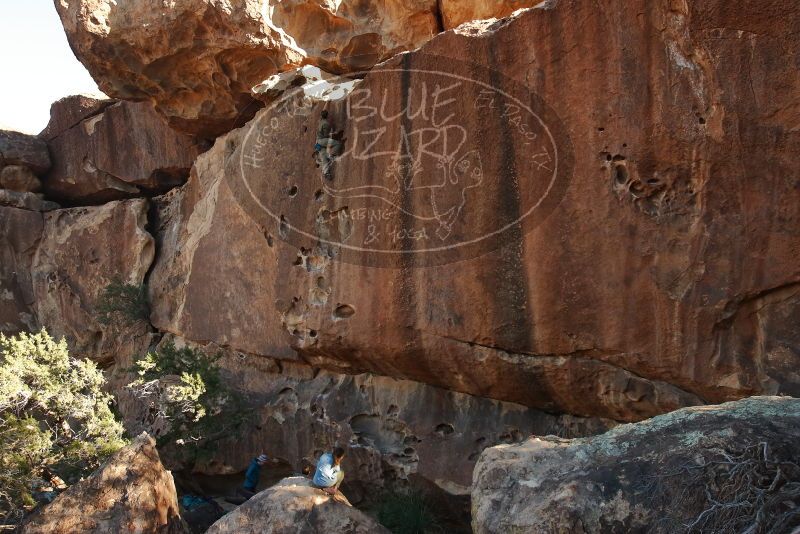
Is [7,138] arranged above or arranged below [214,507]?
above

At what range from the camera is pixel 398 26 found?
984 centimetres

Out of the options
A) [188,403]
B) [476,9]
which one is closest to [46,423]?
[188,403]

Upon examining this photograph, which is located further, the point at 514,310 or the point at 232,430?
the point at 232,430

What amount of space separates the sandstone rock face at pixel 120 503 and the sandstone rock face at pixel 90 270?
4242mm

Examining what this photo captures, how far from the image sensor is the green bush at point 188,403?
7934 millimetres

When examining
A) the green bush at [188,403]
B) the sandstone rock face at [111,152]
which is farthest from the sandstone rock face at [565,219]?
the sandstone rock face at [111,152]

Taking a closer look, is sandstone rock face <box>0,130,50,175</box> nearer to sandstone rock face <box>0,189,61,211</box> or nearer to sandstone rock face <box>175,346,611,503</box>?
sandstone rock face <box>0,189,61,211</box>

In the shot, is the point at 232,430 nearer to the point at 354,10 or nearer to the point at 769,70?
the point at 354,10

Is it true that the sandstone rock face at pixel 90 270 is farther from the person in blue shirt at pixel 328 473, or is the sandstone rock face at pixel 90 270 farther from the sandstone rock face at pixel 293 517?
the sandstone rock face at pixel 293 517

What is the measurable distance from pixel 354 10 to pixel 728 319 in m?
6.80

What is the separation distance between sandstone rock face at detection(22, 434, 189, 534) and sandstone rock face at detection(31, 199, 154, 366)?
4242 millimetres

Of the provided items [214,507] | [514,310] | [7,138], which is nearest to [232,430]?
[214,507]

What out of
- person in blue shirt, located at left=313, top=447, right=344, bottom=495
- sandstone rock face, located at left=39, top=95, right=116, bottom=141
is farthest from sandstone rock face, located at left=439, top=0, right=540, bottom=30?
person in blue shirt, located at left=313, top=447, right=344, bottom=495

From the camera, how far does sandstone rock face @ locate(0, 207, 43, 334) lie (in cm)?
1206
